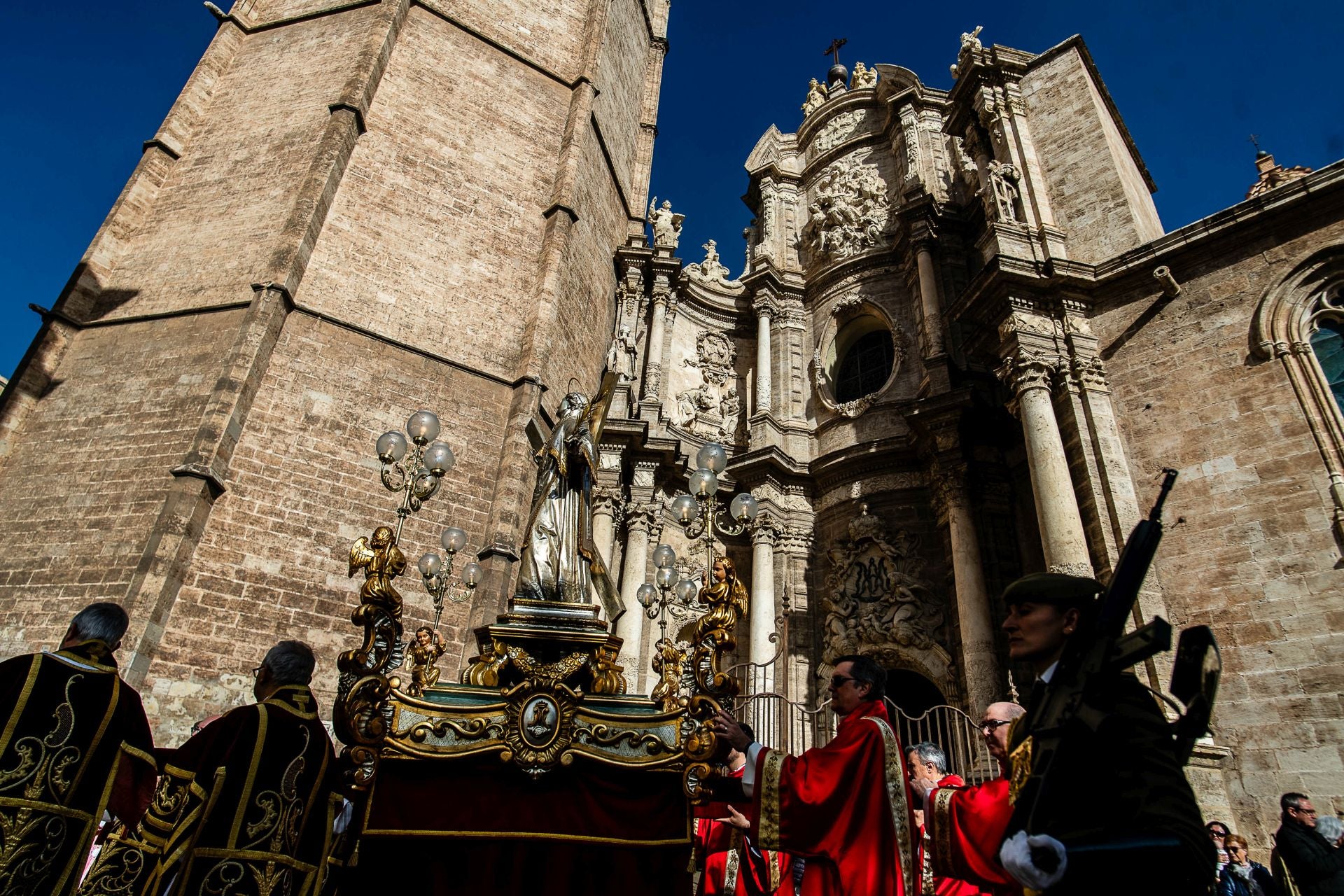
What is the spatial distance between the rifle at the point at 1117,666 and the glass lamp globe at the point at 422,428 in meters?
4.71

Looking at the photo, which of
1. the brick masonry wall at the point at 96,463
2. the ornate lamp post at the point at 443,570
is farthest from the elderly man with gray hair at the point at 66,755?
the brick masonry wall at the point at 96,463

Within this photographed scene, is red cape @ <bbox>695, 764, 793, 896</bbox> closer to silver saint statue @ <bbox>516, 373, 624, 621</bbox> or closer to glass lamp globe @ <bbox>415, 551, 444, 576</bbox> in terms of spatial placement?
silver saint statue @ <bbox>516, 373, 624, 621</bbox>

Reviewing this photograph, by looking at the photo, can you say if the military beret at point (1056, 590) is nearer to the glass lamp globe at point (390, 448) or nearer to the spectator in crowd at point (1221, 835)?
the glass lamp globe at point (390, 448)

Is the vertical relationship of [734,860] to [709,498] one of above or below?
below

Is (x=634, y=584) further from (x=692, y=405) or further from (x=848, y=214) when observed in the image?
(x=848, y=214)

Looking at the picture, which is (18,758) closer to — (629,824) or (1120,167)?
(629,824)

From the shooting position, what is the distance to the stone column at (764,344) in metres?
15.6

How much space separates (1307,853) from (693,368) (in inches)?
523

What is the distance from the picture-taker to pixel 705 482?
17.9 ft

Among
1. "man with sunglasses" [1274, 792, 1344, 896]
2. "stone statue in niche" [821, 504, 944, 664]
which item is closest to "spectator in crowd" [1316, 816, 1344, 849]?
"man with sunglasses" [1274, 792, 1344, 896]

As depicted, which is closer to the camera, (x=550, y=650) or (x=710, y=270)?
(x=550, y=650)

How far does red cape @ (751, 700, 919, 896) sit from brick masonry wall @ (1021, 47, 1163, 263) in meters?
9.90

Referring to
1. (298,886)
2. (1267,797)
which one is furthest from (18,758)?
(1267,797)

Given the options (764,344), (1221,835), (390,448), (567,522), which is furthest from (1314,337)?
(390,448)
